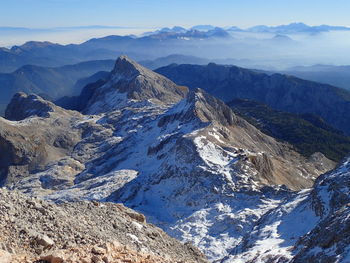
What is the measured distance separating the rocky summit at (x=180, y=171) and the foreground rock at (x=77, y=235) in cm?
80

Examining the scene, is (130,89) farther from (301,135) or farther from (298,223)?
(298,223)

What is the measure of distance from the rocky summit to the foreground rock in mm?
805

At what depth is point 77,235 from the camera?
26891 mm

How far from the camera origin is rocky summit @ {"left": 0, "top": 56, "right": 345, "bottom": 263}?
190 feet

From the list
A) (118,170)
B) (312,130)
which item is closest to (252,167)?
(118,170)

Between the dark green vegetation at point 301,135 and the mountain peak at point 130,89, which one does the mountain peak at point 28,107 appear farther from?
the dark green vegetation at point 301,135

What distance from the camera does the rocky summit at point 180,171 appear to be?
58.0 metres

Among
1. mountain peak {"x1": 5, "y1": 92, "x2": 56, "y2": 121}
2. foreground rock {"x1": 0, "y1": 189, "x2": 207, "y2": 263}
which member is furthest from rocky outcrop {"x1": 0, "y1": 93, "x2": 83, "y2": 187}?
foreground rock {"x1": 0, "y1": 189, "x2": 207, "y2": 263}

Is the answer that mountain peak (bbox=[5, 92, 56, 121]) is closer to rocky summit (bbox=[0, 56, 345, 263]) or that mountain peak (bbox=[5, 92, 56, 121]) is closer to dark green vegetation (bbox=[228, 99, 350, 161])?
rocky summit (bbox=[0, 56, 345, 263])

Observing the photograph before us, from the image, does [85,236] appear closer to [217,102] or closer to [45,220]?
[45,220]

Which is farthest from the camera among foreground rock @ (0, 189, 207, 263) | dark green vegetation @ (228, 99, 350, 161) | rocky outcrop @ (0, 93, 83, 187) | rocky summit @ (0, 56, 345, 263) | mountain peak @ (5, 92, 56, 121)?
dark green vegetation @ (228, 99, 350, 161)

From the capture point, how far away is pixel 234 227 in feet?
217

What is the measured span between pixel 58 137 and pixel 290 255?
98.2 metres

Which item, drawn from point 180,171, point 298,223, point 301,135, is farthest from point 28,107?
point 298,223
